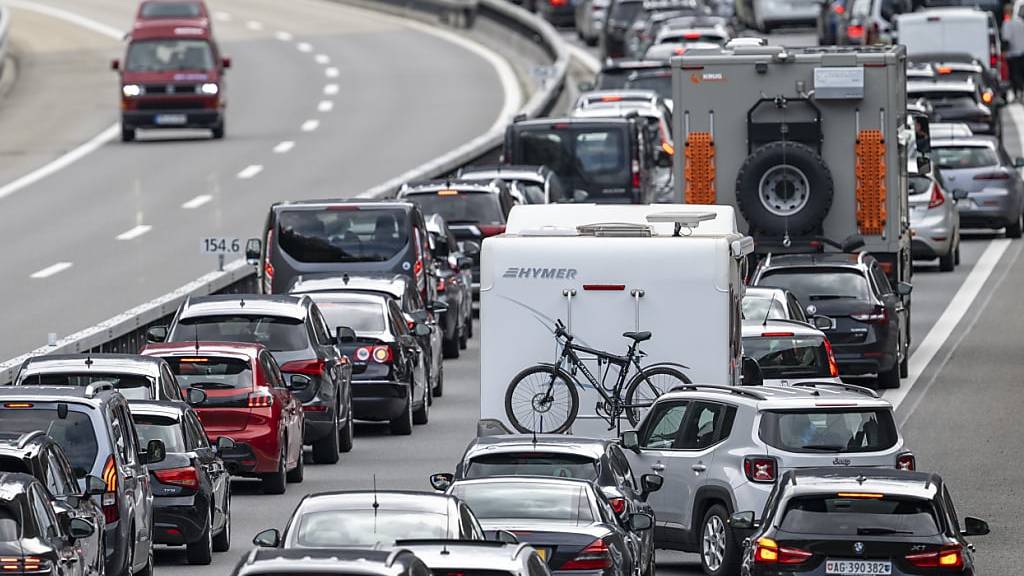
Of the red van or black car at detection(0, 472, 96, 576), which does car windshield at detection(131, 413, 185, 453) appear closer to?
black car at detection(0, 472, 96, 576)

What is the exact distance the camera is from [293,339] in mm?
25156

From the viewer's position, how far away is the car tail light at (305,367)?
24906 mm

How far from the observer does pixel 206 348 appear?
22969 mm

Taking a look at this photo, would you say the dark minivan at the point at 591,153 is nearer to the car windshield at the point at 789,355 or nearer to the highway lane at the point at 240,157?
the highway lane at the point at 240,157

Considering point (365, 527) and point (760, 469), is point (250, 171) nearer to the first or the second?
point (760, 469)

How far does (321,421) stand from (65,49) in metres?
50.7

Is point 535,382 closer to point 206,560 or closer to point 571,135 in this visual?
point 206,560

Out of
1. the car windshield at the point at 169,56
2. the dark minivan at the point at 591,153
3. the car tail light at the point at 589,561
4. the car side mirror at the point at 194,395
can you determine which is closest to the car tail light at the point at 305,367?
the car side mirror at the point at 194,395

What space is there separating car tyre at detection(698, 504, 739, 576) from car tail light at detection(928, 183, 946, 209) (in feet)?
69.4

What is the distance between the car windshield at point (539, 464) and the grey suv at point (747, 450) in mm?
1550

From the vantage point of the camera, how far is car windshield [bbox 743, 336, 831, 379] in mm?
25781

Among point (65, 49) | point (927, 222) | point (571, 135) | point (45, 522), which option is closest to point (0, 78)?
point (65, 49)

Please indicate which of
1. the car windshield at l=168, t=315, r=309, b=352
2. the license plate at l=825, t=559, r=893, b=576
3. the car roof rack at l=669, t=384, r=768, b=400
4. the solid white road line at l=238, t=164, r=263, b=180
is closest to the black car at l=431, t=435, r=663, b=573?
the car roof rack at l=669, t=384, r=768, b=400

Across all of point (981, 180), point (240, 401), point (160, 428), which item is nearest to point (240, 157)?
point (981, 180)
